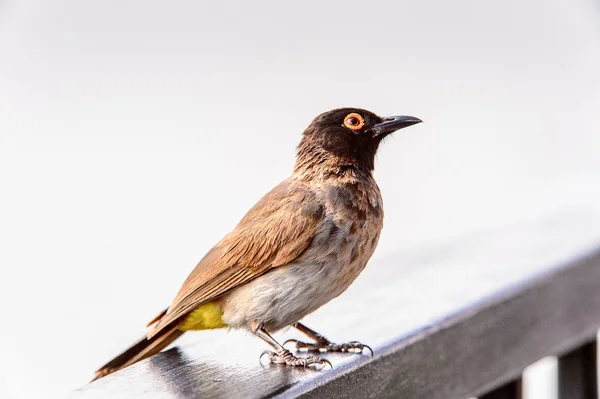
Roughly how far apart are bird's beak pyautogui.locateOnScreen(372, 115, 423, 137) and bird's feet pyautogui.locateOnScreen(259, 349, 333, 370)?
0.58 m

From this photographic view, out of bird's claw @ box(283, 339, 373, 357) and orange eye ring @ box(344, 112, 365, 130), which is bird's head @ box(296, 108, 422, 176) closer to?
orange eye ring @ box(344, 112, 365, 130)

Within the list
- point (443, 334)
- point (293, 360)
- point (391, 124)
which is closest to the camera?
point (293, 360)

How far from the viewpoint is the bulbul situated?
2.02 meters

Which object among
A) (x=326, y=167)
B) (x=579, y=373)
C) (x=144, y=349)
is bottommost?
(x=579, y=373)

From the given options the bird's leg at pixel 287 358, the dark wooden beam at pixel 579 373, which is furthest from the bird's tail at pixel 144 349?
the dark wooden beam at pixel 579 373

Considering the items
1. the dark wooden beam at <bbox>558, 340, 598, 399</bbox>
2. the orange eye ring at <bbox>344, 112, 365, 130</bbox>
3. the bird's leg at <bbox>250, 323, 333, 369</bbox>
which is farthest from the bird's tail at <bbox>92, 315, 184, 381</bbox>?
the dark wooden beam at <bbox>558, 340, 598, 399</bbox>

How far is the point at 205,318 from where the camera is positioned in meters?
2.05

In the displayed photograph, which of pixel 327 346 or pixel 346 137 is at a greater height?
pixel 346 137

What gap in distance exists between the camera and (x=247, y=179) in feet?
11.2

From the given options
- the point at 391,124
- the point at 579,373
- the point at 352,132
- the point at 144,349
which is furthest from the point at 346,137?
the point at 579,373

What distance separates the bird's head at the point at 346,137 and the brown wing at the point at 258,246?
16cm

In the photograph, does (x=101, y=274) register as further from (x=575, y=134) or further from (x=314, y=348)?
(x=575, y=134)

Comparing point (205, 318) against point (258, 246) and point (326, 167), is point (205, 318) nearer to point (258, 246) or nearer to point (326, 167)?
point (258, 246)

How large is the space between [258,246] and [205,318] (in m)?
0.21
